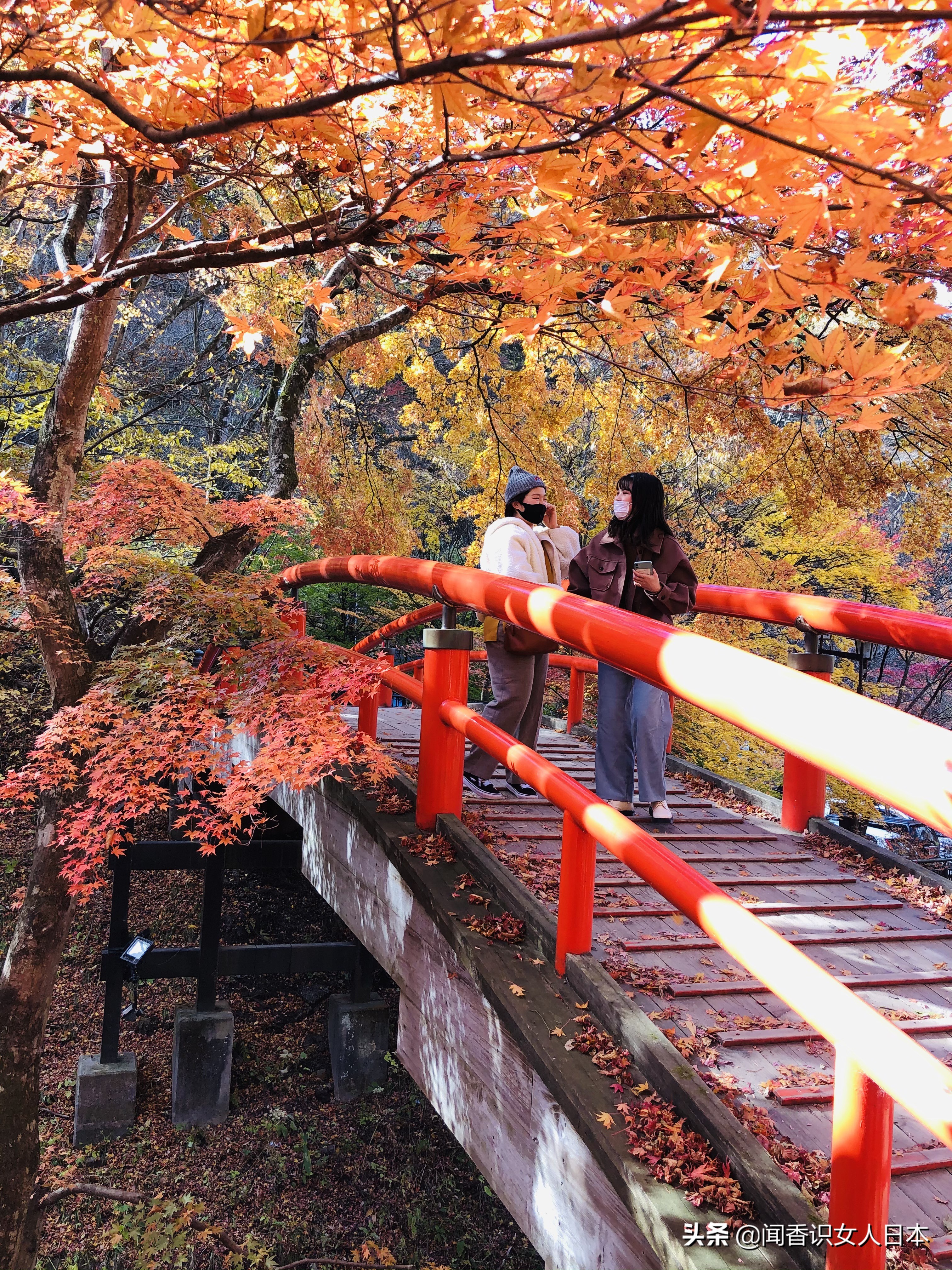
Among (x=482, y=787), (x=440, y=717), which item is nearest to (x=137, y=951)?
(x=482, y=787)

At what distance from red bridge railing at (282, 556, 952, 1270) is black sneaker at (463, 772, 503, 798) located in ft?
4.80

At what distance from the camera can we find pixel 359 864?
374 centimetres

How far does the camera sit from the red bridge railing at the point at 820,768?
41.8 inches

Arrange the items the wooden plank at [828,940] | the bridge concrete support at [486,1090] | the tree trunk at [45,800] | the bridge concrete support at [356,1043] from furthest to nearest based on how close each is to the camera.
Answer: the bridge concrete support at [356,1043]
the tree trunk at [45,800]
the wooden plank at [828,940]
the bridge concrete support at [486,1090]

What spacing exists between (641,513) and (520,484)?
2.19ft

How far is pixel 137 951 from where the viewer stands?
5711 millimetres

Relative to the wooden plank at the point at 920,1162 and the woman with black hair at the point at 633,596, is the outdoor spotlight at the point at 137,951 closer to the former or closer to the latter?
the woman with black hair at the point at 633,596

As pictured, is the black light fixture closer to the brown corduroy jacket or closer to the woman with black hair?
the woman with black hair

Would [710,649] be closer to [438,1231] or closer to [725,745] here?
[438,1231]

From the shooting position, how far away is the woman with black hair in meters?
3.52

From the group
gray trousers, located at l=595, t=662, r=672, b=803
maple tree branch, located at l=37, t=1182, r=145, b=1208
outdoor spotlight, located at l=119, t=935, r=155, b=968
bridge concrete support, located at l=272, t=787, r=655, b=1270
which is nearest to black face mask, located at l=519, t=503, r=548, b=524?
gray trousers, located at l=595, t=662, r=672, b=803

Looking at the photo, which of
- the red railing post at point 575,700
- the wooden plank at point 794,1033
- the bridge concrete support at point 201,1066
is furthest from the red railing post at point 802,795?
the bridge concrete support at point 201,1066

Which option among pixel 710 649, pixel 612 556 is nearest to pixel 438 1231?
pixel 612 556

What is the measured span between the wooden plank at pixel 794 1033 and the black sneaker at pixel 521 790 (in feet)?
6.37
